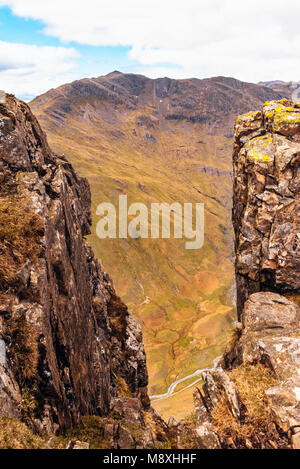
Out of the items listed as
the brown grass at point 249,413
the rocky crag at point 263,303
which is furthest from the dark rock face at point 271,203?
the brown grass at point 249,413

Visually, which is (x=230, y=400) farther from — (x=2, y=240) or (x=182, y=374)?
(x=182, y=374)

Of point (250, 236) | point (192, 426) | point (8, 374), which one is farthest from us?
point (250, 236)

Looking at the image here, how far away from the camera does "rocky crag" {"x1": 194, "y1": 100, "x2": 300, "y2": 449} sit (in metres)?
16.3

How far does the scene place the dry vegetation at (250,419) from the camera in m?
15.6

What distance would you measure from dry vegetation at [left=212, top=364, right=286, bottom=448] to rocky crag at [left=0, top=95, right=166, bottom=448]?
883 centimetres

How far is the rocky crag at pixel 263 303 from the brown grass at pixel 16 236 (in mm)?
15073

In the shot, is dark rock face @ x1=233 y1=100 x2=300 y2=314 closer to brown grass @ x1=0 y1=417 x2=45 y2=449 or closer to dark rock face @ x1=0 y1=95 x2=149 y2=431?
dark rock face @ x1=0 y1=95 x2=149 y2=431

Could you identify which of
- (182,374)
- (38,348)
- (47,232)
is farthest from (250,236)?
(182,374)

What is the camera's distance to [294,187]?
1212 inches

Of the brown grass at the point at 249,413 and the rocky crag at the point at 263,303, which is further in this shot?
the rocky crag at the point at 263,303

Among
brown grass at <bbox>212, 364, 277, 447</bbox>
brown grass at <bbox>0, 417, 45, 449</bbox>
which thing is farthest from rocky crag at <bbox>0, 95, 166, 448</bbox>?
brown grass at <bbox>212, 364, 277, 447</bbox>

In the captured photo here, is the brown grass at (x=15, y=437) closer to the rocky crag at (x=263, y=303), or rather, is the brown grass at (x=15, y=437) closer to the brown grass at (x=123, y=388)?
the rocky crag at (x=263, y=303)

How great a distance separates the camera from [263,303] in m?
28.3

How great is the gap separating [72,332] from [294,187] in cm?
2599
